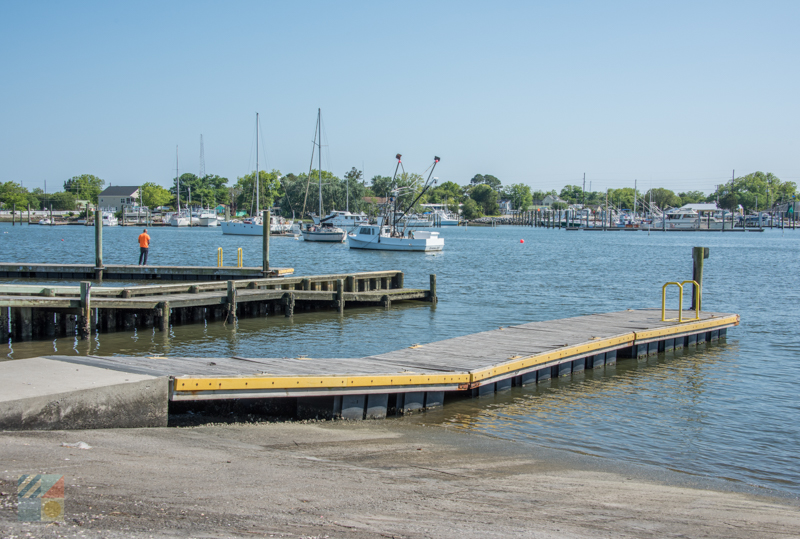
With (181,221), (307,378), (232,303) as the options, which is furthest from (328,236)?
(181,221)

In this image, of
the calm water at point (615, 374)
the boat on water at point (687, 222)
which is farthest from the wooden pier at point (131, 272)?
the boat on water at point (687, 222)

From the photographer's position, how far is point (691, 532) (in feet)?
20.2

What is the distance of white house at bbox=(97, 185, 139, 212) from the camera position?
19250cm

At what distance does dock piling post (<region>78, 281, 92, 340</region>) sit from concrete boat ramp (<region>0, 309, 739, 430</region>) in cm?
749

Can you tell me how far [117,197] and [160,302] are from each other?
193m

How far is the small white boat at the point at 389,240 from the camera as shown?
62000 mm

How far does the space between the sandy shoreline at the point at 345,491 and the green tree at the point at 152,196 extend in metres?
188

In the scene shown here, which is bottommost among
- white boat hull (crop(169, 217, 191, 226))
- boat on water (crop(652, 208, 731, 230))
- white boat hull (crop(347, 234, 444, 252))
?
white boat hull (crop(347, 234, 444, 252))

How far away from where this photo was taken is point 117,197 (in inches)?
7643

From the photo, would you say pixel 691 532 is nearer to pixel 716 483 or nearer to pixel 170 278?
pixel 716 483

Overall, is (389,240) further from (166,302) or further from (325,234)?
(166,302)

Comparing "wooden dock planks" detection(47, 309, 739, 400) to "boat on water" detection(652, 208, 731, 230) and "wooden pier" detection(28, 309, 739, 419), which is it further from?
"boat on water" detection(652, 208, 731, 230)

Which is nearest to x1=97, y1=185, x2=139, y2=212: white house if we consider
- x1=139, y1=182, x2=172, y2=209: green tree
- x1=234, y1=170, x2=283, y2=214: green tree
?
x1=139, y1=182, x2=172, y2=209: green tree

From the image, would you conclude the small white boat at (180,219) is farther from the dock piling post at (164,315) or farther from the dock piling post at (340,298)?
the dock piling post at (164,315)
